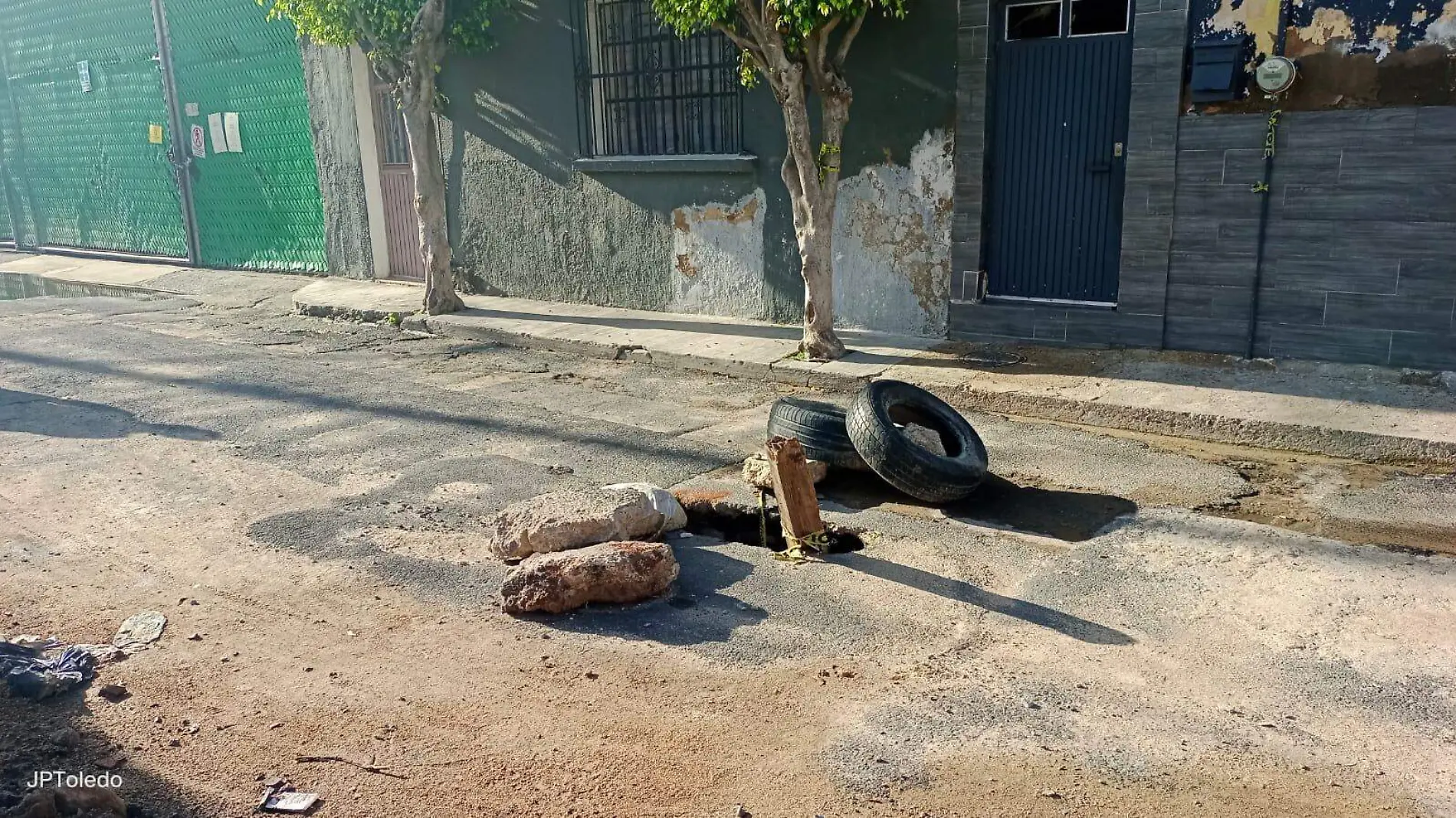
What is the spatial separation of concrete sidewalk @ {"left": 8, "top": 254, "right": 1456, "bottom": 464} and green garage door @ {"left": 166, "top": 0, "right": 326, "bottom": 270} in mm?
3757

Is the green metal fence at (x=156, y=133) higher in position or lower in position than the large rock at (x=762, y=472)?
higher

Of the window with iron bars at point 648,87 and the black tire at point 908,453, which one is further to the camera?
the window with iron bars at point 648,87

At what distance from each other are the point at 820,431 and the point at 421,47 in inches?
283

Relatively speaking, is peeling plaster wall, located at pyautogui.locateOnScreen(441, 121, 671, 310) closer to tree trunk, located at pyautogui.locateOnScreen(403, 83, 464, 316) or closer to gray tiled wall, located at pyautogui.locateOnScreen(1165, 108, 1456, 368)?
tree trunk, located at pyautogui.locateOnScreen(403, 83, 464, 316)

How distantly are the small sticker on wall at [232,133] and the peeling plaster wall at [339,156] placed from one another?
2.01 m

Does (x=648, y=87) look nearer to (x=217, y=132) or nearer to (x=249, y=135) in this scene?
(x=249, y=135)

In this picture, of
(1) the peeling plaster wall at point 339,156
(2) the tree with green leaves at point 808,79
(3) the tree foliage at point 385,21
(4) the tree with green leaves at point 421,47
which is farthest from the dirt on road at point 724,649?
(1) the peeling plaster wall at point 339,156

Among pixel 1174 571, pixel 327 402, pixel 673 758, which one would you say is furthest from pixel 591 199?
pixel 673 758

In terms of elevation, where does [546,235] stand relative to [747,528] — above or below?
above

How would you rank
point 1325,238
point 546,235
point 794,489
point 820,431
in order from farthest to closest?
point 546,235, point 1325,238, point 820,431, point 794,489

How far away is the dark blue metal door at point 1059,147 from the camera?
26.1ft

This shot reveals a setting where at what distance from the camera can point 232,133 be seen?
619 inches

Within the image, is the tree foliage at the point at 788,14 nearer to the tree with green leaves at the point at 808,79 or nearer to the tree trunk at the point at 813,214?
the tree with green leaves at the point at 808,79

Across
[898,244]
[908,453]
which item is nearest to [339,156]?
[898,244]
